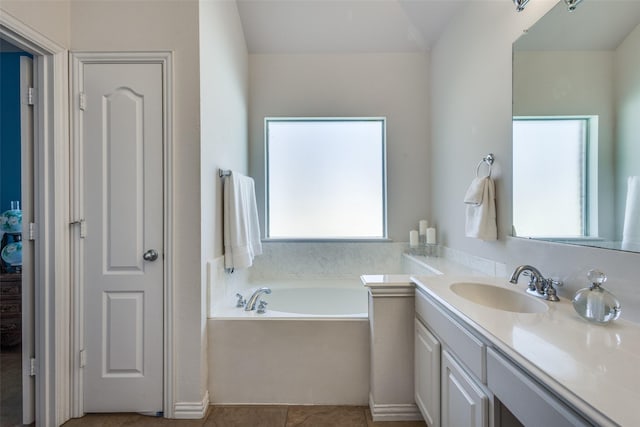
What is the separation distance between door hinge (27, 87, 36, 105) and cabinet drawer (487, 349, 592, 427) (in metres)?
2.45

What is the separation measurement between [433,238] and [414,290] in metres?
1.12

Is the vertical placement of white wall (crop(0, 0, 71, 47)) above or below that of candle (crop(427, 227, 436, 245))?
above

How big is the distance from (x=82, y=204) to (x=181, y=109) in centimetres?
79

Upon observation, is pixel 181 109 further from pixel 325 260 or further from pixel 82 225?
pixel 325 260

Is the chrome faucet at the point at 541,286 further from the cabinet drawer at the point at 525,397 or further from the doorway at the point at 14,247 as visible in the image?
the doorway at the point at 14,247

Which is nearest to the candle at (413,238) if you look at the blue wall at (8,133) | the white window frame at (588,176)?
the white window frame at (588,176)

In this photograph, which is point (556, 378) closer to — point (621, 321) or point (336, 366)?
point (621, 321)

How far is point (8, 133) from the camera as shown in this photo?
2.62m

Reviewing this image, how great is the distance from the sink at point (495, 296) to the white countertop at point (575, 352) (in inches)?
4.8

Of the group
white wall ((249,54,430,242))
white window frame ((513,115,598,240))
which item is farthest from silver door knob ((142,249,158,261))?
white window frame ((513,115,598,240))

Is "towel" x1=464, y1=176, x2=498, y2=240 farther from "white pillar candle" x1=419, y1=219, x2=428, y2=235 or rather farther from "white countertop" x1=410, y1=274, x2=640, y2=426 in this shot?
"white pillar candle" x1=419, y1=219, x2=428, y2=235

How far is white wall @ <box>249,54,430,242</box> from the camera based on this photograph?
283 centimetres

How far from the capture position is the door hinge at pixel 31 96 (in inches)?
63.1

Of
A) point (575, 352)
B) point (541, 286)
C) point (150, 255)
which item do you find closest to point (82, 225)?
point (150, 255)
